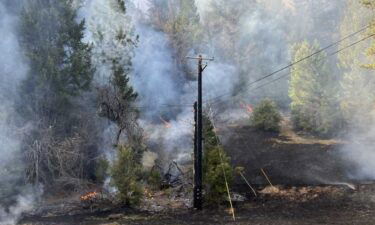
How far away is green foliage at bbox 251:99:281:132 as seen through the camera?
3341 cm

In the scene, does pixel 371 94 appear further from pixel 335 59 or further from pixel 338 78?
pixel 335 59

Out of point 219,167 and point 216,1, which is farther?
point 216,1

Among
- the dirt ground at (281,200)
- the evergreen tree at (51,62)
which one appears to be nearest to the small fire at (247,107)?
the dirt ground at (281,200)

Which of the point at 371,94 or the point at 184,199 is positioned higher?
the point at 371,94

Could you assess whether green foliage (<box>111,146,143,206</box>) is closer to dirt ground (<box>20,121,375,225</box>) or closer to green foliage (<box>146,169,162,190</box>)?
dirt ground (<box>20,121,375,225</box>)

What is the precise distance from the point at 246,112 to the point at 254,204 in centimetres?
2198

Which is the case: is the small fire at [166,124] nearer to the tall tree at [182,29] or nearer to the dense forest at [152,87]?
the dense forest at [152,87]

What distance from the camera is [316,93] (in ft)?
104

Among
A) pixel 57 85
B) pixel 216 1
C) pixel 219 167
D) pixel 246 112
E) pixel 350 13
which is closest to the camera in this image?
pixel 219 167

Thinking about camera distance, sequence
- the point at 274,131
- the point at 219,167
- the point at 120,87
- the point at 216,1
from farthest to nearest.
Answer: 1. the point at 216,1
2. the point at 274,131
3. the point at 120,87
4. the point at 219,167

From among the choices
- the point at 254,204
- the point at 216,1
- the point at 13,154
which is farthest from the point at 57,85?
the point at 216,1

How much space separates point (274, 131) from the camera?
110 ft

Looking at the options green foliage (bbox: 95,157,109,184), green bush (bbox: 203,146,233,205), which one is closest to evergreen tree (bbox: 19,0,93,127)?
green foliage (bbox: 95,157,109,184)

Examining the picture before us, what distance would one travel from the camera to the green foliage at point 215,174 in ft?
60.3
